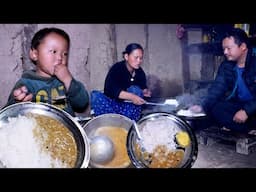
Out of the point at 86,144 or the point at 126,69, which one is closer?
the point at 86,144

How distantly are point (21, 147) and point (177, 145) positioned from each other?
1.37 metres

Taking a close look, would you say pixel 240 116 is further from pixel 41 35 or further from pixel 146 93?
pixel 41 35

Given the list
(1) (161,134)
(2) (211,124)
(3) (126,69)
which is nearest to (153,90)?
(3) (126,69)

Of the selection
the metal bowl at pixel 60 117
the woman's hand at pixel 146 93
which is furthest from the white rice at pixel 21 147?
the woman's hand at pixel 146 93

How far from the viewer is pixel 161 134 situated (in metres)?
2.84

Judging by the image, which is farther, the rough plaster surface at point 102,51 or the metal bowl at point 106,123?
the rough plaster surface at point 102,51

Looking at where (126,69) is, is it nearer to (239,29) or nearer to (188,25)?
(188,25)

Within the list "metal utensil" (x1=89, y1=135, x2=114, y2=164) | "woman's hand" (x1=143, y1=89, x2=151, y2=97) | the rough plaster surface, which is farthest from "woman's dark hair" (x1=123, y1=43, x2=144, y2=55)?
"metal utensil" (x1=89, y1=135, x2=114, y2=164)

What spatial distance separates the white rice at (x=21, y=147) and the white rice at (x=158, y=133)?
81cm

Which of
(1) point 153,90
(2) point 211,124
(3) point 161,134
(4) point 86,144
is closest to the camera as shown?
(4) point 86,144

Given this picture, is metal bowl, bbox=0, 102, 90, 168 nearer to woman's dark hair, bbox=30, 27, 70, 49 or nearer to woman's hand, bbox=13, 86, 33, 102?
woman's hand, bbox=13, 86, 33, 102

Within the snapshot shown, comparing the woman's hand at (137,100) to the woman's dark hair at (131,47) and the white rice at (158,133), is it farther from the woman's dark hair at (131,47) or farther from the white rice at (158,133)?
the woman's dark hair at (131,47)

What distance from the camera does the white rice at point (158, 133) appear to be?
2.79 metres

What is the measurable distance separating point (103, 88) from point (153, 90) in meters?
0.55
